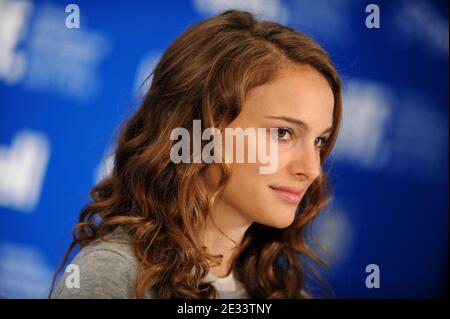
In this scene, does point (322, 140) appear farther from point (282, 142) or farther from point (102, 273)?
point (102, 273)

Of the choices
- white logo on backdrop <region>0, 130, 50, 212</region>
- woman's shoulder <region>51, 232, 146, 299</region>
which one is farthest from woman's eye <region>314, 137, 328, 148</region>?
white logo on backdrop <region>0, 130, 50, 212</region>

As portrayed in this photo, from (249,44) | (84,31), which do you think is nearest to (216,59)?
(249,44)

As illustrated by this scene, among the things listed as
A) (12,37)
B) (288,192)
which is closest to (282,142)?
(288,192)

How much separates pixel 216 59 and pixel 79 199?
0.65 m

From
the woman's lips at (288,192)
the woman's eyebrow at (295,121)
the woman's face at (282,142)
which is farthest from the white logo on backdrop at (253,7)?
the woman's lips at (288,192)

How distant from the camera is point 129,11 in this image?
1486 mm

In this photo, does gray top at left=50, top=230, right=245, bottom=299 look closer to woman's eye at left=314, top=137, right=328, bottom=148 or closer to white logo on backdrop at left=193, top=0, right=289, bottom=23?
woman's eye at left=314, top=137, right=328, bottom=148

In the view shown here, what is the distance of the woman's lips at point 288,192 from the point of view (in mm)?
1281

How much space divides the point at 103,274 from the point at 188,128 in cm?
42

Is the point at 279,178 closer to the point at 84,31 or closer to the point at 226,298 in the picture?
the point at 226,298

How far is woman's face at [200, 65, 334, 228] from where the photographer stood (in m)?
1.24

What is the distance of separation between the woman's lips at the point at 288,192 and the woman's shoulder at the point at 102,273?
15.8 inches

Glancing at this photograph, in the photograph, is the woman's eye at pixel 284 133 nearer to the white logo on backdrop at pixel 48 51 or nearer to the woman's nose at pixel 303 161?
the woman's nose at pixel 303 161

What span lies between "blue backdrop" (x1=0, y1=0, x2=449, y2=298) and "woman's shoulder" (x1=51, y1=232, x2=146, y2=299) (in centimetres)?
38
